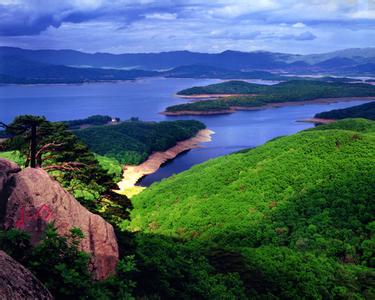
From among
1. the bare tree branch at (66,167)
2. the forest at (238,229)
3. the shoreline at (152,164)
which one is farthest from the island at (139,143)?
the bare tree branch at (66,167)

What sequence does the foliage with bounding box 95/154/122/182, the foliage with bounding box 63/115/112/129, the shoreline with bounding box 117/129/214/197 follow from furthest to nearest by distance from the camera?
the foliage with bounding box 63/115/112/129 < the foliage with bounding box 95/154/122/182 < the shoreline with bounding box 117/129/214/197

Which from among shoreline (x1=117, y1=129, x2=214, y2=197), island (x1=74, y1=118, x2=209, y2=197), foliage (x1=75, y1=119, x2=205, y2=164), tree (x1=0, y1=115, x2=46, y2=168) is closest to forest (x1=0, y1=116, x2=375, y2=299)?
tree (x1=0, y1=115, x2=46, y2=168)

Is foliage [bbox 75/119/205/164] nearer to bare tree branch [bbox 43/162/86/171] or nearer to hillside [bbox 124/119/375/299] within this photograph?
hillside [bbox 124/119/375/299]

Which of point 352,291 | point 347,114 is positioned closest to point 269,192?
point 352,291

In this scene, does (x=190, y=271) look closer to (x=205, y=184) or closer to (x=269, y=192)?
(x=269, y=192)

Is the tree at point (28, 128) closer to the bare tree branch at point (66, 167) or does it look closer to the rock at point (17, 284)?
the bare tree branch at point (66, 167)

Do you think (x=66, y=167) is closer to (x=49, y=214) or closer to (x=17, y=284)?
(x=49, y=214)

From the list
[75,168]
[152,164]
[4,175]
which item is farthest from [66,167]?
[152,164]
